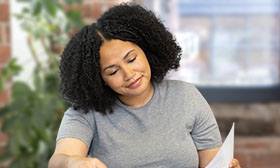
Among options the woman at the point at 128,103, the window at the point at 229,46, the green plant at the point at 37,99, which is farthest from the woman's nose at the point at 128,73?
the window at the point at 229,46

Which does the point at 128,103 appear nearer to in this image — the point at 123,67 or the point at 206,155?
the point at 123,67

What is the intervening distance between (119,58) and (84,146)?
0.24m

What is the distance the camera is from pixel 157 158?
1165 mm

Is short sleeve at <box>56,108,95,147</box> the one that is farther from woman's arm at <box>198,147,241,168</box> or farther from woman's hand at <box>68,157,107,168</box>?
woman's arm at <box>198,147,241,168</box>

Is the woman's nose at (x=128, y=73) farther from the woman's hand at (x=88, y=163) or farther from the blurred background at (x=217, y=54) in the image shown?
the blurred background at (x=217, y=54)

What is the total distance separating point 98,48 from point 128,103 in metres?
0.19

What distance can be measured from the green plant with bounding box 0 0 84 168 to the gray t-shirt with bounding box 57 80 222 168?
694mm

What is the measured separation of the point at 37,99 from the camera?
188 cm

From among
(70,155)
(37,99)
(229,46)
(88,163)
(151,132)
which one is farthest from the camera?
(229,46)

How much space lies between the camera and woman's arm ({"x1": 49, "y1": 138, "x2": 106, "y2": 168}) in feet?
3.21

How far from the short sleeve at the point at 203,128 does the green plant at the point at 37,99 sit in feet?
2.63

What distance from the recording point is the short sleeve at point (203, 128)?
4.03ft

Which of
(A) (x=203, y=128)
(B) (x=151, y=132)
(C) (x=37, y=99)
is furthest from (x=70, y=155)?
(C) (x=37, y=99)

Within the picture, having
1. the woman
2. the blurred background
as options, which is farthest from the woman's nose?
the blurred background
